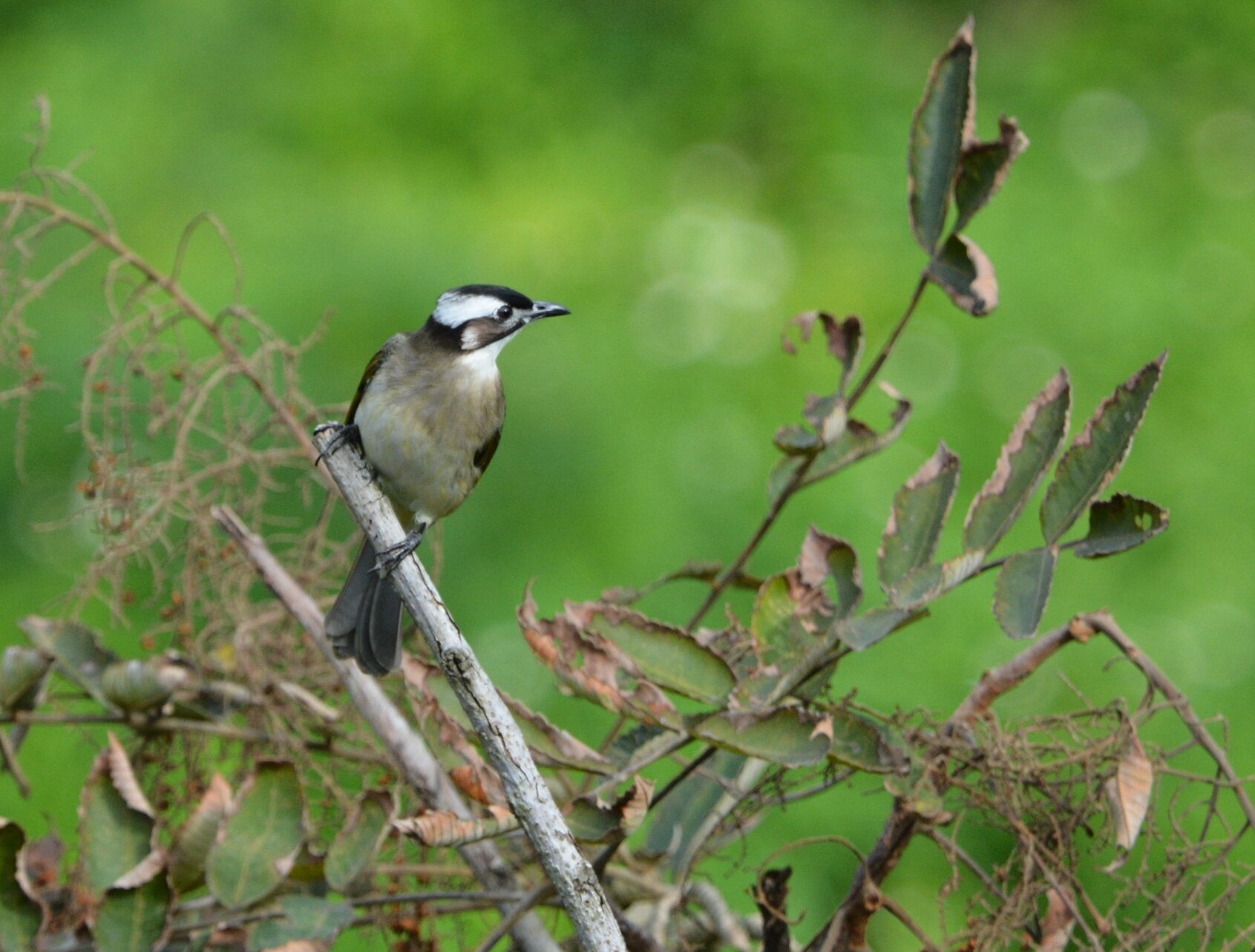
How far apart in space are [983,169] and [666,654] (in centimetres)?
55

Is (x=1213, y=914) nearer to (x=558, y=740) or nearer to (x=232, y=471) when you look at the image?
(x=558, y=740)

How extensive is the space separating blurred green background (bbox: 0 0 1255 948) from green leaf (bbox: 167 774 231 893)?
768 mm

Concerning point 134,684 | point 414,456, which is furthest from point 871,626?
point 414,456

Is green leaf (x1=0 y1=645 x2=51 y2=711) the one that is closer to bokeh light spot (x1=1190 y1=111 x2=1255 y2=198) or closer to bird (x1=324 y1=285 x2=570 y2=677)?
bird (x1=324 y1=285 x2=570 y2=677)

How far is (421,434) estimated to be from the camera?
86.0 inches

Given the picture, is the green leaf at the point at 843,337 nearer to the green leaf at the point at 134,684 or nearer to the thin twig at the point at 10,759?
the green leaf at the point at 134,684

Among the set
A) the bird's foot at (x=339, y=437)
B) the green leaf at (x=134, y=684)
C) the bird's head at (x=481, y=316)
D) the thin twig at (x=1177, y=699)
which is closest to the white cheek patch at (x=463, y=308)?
the bird's head at (x=481, y=316)

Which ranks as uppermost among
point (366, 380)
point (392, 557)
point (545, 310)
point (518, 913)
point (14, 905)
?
point (545, 310)

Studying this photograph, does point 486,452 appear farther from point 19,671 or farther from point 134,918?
point 134,918

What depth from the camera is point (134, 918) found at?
1.38m

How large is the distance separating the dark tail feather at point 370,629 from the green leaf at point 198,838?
21cm

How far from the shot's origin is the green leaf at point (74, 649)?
5.54ft

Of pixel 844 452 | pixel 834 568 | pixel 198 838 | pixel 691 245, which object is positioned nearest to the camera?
pixel 834 568

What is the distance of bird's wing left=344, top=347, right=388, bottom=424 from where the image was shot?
2246mm
